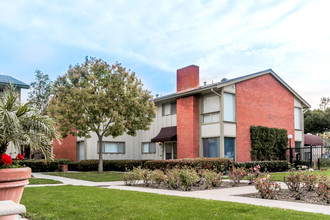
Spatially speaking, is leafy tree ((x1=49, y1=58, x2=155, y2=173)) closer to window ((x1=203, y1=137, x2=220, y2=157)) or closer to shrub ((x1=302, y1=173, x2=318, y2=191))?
window ((x1=203, y1=137, x2=220, y2=157))

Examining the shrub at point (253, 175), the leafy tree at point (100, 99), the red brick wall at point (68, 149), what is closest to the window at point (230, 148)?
the leafy tree at point (100, 99)

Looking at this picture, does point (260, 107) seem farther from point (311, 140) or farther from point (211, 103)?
point (311, 140)

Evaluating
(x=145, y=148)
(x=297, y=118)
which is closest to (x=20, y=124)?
(x=145, y=148)

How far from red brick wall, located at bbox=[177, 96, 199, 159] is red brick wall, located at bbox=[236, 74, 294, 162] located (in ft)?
10.2

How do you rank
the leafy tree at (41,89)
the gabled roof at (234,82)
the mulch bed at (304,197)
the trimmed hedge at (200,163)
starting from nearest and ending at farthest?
the mulch bed at (304,197) < the trimmed hedge at (200,163) < the gabled roof at (234,82) < the leafy tree at (41,89)

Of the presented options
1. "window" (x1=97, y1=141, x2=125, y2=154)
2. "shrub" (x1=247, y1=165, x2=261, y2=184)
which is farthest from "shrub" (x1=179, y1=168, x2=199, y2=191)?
"window" (x1=97, y1=141, x2=125, y2=154)

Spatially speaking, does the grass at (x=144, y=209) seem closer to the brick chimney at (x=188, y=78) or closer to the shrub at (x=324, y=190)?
the shrub at (x=324, y=190)

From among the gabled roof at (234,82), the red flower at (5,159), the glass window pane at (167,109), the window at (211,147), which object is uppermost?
the gabled roof at (234,82)

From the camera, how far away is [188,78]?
28828mm

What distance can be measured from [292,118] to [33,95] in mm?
26966

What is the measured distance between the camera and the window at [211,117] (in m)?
25.3

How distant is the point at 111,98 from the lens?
22641mm

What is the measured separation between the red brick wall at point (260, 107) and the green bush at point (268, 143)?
46 cm

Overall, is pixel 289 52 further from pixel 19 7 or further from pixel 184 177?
pixel 19 7
